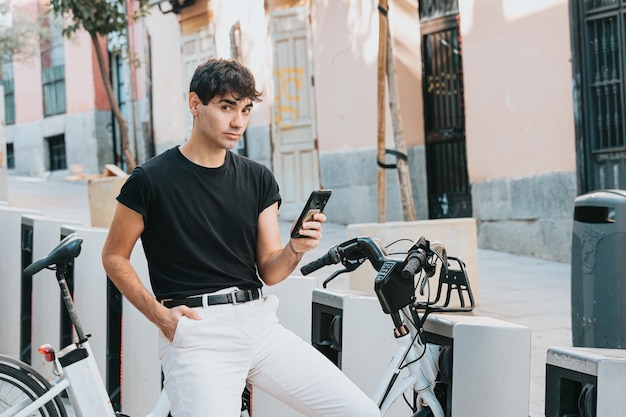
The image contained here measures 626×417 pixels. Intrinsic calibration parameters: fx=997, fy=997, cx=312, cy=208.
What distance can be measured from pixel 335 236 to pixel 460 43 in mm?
2794

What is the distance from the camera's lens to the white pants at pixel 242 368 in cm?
286

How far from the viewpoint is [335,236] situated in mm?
12164

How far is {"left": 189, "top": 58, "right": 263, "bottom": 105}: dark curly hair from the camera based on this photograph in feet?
9.73

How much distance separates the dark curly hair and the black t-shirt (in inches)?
9.1

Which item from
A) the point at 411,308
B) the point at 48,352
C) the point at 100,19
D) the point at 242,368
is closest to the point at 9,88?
the point at 100,19

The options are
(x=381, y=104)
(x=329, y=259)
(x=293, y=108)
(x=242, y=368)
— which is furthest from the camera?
(x=293, y=108)

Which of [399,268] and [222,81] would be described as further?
[222,81]

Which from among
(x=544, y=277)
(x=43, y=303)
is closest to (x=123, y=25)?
(x=544, y=277)

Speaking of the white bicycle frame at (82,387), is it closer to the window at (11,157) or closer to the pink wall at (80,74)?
the pink wall at (80,74)

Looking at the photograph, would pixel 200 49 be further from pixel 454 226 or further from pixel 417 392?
pixel 417 392

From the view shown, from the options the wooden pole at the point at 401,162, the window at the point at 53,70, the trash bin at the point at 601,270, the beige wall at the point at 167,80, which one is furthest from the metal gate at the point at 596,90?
the window at the point at 53,70

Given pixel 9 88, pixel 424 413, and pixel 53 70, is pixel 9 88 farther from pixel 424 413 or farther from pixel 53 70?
pixel 424 413

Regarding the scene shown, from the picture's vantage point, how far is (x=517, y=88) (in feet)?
34.2

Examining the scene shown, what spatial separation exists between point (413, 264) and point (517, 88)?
796cm
